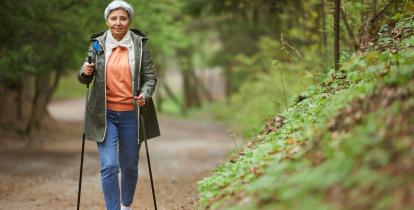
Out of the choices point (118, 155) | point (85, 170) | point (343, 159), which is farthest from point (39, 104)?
point (343, 159)

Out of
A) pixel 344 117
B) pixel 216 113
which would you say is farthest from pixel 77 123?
→ pixel 344 117

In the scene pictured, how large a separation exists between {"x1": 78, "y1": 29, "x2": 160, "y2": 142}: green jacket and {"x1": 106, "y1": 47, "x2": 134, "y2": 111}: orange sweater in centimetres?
6

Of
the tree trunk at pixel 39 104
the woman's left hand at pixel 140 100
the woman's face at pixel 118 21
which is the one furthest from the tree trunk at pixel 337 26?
the tree trunk at pixel 39 104

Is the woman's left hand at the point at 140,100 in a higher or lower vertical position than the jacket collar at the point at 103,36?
lower

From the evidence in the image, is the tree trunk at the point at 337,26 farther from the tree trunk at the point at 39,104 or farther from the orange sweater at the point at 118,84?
the tree trunk at the point at 39,104

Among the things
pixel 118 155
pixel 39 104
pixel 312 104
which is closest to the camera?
pixel 118 155

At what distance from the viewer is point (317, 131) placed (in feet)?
17.9

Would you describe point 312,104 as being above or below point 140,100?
below

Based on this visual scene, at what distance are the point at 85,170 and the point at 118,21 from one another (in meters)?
7.40

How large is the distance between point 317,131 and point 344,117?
0.29 meters

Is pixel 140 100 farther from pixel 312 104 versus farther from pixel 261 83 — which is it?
pixel 261 83

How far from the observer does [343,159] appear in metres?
4.31

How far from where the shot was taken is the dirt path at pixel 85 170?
9.27 meters

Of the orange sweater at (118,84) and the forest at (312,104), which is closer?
the forest at (312,104)
